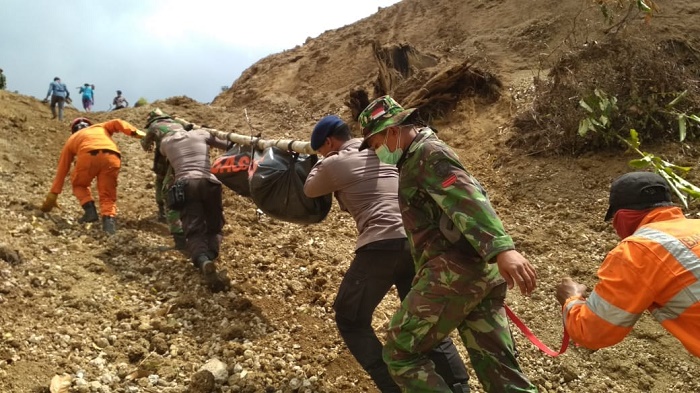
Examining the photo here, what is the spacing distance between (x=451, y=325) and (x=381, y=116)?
39.7 inches

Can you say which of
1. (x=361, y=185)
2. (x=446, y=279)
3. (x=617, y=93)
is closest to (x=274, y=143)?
(x=361, y=185)

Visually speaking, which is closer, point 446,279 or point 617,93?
point 446,279

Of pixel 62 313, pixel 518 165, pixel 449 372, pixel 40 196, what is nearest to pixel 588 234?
pixel 518 165

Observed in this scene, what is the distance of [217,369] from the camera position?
10.7ft

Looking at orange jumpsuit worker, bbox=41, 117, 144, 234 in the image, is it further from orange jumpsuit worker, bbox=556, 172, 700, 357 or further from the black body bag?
orange jumpsuit worker, bbox=556, 172, 700, 357

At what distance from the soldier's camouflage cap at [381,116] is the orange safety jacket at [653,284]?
1.09m

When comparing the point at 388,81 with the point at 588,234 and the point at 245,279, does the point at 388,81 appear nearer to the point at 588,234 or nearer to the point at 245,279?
the point at 588,234

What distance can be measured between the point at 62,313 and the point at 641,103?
602cm

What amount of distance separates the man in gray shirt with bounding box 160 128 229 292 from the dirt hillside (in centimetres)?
28

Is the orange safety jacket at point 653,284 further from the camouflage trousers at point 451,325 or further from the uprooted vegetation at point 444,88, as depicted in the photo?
the uprooted vegetation at point 444,88

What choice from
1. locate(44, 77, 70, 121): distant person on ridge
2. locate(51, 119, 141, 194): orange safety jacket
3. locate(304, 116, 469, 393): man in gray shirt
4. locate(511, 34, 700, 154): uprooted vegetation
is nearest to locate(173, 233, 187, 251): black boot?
locate(51, 119, 141, 194): orange safety jacket

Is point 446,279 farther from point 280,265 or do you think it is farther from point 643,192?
point 280,265

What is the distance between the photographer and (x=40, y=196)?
6566 millimetres

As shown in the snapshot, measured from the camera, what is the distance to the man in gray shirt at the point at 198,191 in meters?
4.70
